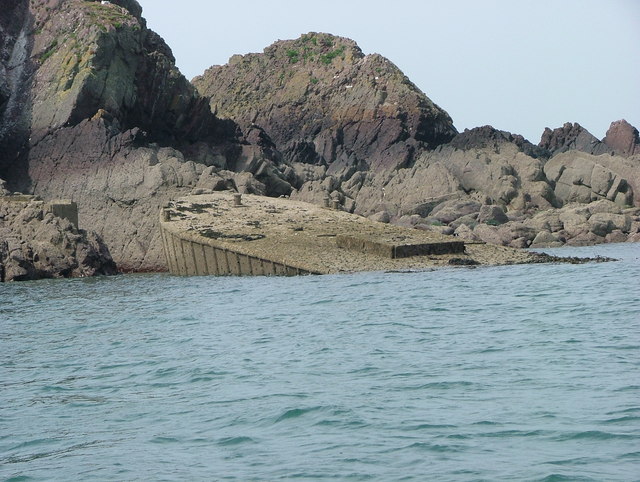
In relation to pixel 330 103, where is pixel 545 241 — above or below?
below

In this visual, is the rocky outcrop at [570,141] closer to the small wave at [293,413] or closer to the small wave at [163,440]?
the small wave at [293,413]

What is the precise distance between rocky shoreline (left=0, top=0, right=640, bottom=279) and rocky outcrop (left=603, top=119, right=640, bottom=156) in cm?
1680

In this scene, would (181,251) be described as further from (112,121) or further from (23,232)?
(112,121)

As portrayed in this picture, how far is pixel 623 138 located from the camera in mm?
112000

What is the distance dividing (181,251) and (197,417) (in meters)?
28.5

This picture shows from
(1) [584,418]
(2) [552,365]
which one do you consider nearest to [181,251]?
(2) [552,365]

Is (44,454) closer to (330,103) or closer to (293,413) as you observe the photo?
(293,413)

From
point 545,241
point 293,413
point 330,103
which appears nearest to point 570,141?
point 330,103

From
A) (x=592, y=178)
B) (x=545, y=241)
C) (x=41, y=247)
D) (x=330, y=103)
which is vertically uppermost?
(x=330, y=103)

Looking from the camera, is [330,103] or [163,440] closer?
[163,440]

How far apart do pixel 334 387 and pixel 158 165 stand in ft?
118

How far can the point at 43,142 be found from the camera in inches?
2200

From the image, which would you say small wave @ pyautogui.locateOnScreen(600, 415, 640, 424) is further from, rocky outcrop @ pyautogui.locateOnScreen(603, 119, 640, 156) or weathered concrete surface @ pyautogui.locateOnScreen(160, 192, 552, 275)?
rocky outcrop @ pyautogui.locateOnScreen(603, 119, 640, 156)

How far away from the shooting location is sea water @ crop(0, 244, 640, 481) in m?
12.8
